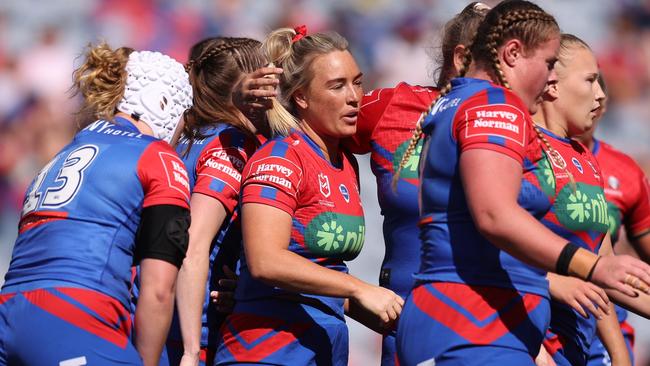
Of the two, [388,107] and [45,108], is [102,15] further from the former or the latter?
[388,107]

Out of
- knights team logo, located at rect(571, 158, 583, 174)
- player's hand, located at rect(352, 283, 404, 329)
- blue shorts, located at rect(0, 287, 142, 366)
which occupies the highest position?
knights team logo, located at rect(571, 158, 583, 174)

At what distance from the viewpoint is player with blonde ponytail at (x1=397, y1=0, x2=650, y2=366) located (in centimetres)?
287

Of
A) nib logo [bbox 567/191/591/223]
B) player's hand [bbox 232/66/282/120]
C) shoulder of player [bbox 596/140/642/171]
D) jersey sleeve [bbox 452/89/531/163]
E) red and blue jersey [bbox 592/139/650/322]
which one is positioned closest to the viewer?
jersey sleeve [bbox 452/89/531/163]

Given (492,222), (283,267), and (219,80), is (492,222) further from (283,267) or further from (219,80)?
(219,80)

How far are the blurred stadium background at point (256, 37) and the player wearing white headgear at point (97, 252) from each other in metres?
4.77

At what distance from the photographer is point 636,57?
995 centimetres

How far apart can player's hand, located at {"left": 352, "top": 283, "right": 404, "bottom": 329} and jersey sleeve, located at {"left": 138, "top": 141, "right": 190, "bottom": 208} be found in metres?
0.68

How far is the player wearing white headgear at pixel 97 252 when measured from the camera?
3209 mm

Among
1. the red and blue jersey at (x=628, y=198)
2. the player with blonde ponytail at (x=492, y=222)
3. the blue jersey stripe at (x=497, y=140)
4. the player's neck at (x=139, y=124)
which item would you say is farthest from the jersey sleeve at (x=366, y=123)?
the red and blue jersey at (x=628, y=198)

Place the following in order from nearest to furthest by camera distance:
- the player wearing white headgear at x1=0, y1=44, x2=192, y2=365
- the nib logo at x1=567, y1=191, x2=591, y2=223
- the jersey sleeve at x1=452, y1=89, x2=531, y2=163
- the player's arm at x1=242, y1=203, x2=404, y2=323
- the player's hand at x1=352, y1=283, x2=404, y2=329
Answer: the jersey sleeve at x1=452, y1=89, x2=531, y2=163 < the player wearing white headgear at x1=0, y1=44, x2=192, y2=365 < the player's hand at x1=352, y1=283, x2=404, y2=329 < the player's arm at x1=242, y1=203, x2=404, y2=323 < the nib logo at x1=567, y1=191, x2=591, y2=223

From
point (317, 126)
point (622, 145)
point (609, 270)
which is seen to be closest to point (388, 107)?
point (317, 126)

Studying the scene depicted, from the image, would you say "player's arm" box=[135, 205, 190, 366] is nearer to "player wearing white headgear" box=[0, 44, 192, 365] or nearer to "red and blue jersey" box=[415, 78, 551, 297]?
"player wearing white headgear" box=[0, 44, 192, 365]

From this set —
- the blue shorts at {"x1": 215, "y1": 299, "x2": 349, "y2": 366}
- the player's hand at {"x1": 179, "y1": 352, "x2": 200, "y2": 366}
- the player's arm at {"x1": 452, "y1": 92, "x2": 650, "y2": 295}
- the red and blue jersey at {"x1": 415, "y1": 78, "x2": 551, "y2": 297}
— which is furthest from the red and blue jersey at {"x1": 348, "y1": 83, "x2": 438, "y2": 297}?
the player's arm at {"x1": 452, "y1": 92, "x2": 650, "y2": 295}

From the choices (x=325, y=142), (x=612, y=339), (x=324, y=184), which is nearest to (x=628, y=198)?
(x=612, y=339)
